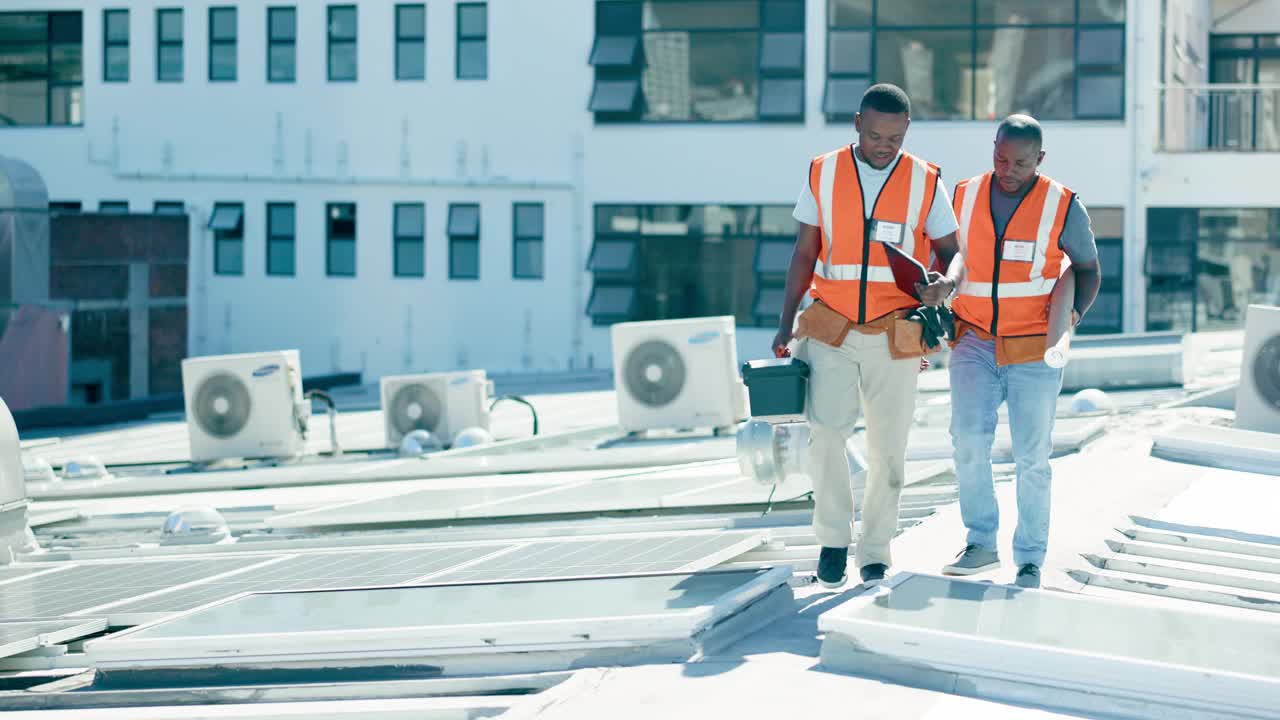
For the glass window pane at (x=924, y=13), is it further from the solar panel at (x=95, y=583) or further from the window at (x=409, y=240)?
the solar panel at (x=95, y=583)

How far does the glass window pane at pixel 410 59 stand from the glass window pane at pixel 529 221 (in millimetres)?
3400

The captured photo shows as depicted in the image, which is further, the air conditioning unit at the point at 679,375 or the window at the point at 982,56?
the window at the point at 982,56

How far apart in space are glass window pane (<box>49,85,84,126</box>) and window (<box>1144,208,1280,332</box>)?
73.4ft

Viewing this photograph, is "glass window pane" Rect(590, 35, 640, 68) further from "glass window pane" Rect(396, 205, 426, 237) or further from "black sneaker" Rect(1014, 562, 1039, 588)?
"black sneaker" Rect(1014, 562, 1039, 588)

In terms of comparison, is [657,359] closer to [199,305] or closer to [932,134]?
[932,134]

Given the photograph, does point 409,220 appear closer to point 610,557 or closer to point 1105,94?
point 1105,94

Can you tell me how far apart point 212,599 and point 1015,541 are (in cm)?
301

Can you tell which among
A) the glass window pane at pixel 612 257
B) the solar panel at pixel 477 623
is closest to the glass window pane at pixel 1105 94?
the glass window pane at pixel 612 257

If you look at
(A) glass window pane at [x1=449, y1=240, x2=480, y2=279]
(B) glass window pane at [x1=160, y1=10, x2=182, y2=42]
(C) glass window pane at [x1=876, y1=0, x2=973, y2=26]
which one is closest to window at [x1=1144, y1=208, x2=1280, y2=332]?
(C) glass window pane at [x1=876, y1=0, x2=973, y2=26]

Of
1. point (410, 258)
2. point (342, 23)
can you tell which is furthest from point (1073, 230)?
point (342, 23)

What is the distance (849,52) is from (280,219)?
40.0ft

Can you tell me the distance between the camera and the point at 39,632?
230 inches

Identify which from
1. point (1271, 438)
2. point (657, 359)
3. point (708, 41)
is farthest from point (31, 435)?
point (1271, 438)

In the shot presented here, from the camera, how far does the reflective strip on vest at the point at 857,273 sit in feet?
19.6
